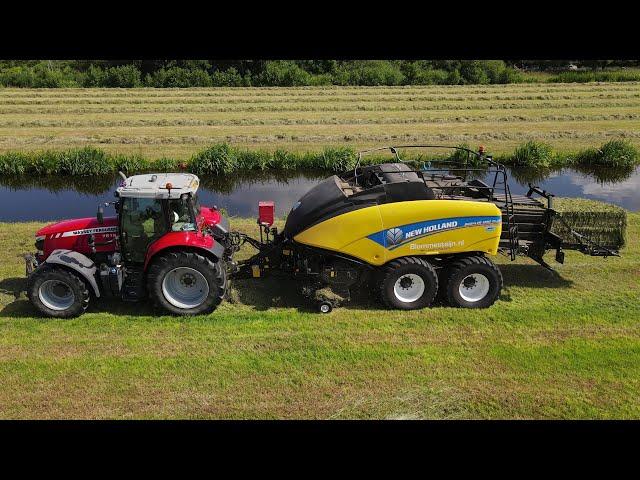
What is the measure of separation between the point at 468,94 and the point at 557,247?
2734 cm

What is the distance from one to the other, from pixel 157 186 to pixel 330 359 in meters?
3.70

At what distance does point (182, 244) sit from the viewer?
8.19 meters

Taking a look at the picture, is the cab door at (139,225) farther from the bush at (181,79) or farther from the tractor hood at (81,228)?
the bush at (181,79)

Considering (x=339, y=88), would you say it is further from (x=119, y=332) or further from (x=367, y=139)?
(x=119, y=332)

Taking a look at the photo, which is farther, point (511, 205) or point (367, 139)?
point (367, 139)

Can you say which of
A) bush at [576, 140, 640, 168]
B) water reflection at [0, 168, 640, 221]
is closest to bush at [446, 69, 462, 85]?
bush at [576, 140, 640, 168]

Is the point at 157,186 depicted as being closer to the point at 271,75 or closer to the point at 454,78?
the point at 271,75

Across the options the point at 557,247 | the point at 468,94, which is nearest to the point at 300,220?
the point at 557,247

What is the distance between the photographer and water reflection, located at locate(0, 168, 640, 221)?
16.0m

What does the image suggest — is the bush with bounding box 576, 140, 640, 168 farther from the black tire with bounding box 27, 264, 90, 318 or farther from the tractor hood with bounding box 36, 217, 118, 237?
the black tire with bounding box 27, 264, 90, 318

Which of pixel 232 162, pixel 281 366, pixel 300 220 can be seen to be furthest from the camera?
pixel 232 162

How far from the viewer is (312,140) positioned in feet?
73.6

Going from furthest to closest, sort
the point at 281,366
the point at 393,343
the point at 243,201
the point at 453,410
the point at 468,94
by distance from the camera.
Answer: the point at 468,94
the point at 243,201
the point at 393,343
the point at 281,366
the point at 453,410

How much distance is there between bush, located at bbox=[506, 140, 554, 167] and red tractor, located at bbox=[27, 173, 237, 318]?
1404cm
